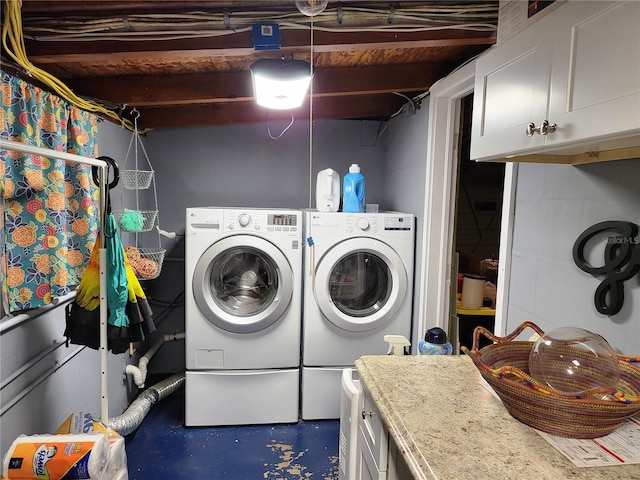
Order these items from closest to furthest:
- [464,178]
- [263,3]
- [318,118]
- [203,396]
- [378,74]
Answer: [263,3]
[378,74]
[203,396]
[318,118]
[464,178]

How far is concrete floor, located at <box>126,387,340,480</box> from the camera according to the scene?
211 centimetres

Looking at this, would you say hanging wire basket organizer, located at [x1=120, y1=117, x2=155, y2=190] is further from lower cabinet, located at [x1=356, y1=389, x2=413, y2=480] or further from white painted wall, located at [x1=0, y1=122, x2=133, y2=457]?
lower cabinet, located at [x1=356, y1=389, x2=413, y2=480]

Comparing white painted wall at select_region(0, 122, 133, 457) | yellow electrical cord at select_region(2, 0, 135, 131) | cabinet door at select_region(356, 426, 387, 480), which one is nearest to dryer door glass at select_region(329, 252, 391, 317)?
cabinet door at select_region(356, 426, 387, 480)

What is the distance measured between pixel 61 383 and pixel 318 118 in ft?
7.36

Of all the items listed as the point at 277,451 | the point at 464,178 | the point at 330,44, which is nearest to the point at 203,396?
the point at 277,451

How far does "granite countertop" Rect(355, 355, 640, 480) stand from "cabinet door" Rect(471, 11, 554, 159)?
67 centimetres

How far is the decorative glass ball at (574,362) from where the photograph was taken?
0.96 m

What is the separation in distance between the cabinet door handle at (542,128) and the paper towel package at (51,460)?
1.66m

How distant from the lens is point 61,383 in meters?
1.84

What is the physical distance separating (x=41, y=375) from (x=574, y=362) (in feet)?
6.28

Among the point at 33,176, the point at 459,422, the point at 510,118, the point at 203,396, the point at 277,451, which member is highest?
the point at 510,118

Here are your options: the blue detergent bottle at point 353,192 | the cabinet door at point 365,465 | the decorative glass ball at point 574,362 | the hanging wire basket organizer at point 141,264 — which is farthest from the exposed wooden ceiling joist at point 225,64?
the cabinet door at point 365,465

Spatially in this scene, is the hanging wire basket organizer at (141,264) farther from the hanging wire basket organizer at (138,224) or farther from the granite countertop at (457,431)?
Answer: the granite countertop at (457,431)

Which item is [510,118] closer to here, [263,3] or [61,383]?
[263,3]
